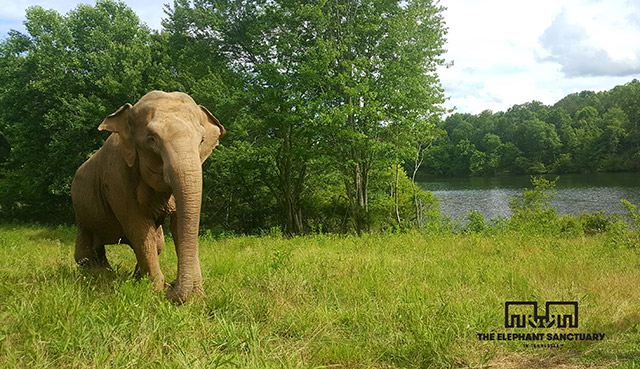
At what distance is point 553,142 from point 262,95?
7562 cm

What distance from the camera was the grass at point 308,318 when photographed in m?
2.59

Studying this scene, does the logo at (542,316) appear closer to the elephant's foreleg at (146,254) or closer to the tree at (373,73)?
the elephant's foreleg at (146,254)

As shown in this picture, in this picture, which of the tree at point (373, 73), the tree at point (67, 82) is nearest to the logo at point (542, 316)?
the tree at point (373, 73)

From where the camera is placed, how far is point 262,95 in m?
14.3

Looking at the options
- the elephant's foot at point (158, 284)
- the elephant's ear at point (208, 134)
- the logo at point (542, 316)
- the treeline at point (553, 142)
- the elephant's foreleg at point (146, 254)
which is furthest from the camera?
the treeline at point (553, 142)

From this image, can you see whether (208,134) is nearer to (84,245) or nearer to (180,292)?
(180,292)

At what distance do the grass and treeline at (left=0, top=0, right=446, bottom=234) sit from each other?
28.7 feet

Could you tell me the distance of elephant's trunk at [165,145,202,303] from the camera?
11.6 ft

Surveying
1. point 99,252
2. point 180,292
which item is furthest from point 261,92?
point 180,292

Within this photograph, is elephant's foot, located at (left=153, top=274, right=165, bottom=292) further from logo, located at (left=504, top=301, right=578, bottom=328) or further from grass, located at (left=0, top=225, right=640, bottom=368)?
logo, located at (left=504, top=301, right=578, bottom=328)

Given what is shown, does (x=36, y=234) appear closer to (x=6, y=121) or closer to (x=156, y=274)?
(x=6, y=121)

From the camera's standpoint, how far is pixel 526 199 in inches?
644

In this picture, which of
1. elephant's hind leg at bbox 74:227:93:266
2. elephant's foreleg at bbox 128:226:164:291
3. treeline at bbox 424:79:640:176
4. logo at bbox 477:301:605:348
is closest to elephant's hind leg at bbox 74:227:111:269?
elephant's hind leg at bbox 74:227:93:266

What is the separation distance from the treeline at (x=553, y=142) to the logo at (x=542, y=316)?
5554 centimetres
